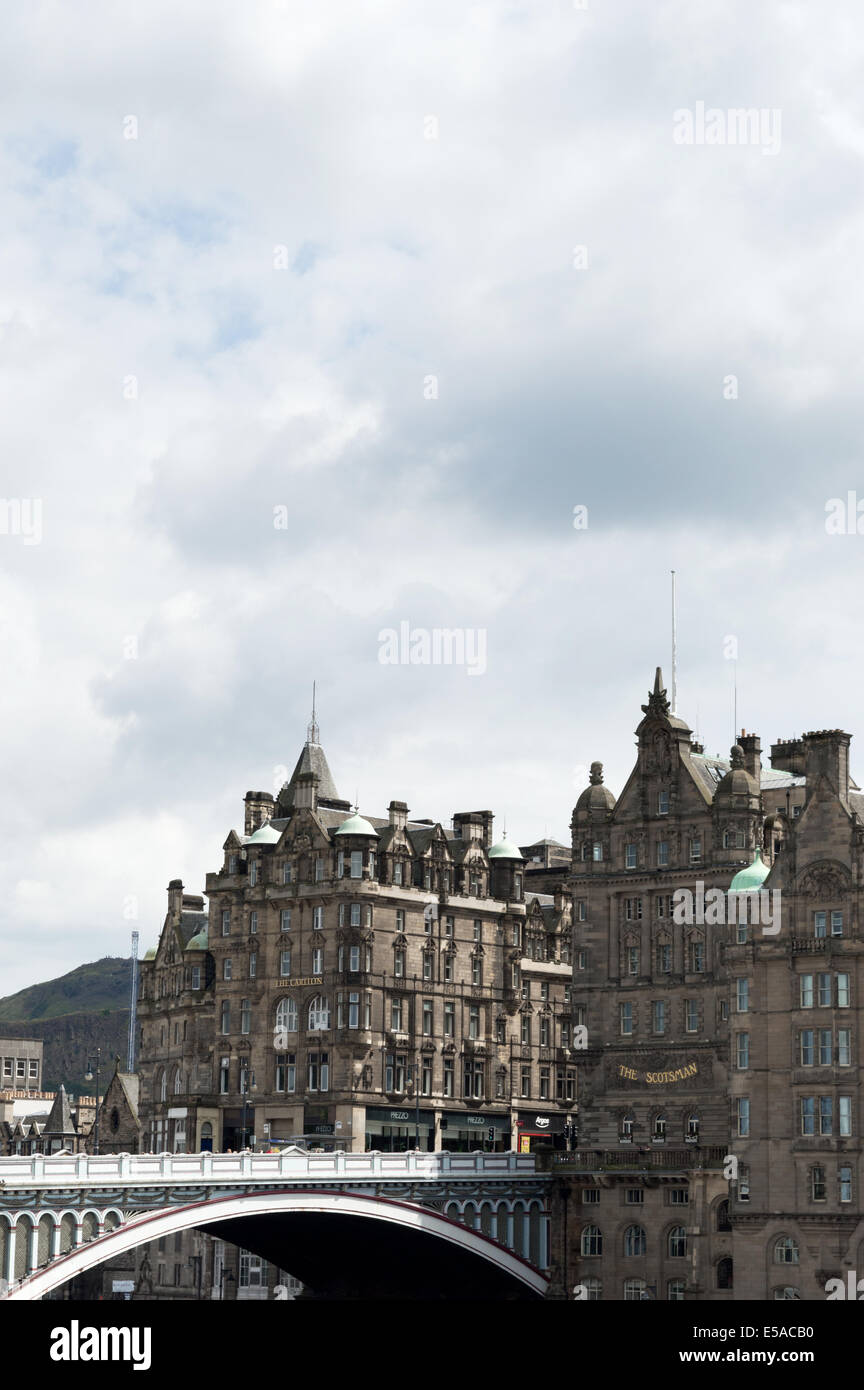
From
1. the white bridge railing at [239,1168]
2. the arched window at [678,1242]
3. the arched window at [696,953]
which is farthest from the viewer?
the arched window at [696,953]

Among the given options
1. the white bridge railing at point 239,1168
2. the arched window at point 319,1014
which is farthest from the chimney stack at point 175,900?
the white bridge railing at point 239,1168

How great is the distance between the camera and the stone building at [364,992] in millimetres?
156000

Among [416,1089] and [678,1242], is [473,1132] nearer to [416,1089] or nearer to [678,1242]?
[416,1089]

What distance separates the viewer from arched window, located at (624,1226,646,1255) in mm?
134375

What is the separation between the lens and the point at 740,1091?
414 ft

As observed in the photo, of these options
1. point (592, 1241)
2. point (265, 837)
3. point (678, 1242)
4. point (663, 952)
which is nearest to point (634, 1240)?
point (592, 1241)

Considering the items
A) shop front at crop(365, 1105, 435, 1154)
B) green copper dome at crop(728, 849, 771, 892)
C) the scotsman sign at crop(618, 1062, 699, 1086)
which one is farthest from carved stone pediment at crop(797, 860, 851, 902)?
shop front at crop(365, 1105, 435, 1154)

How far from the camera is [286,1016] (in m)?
160

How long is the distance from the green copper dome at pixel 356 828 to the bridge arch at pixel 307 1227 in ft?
106

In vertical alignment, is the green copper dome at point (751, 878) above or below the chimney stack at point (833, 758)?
below

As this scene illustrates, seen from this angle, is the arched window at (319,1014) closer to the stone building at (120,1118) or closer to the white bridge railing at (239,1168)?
the white bridge railing at (239,1168)

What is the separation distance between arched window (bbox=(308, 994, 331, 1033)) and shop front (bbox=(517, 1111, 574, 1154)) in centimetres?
1819

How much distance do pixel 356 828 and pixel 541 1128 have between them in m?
28.8

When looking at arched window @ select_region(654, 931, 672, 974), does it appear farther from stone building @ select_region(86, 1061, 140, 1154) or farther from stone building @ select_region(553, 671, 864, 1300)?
stone building @ select_region(86, 1061, 140, 1154)
